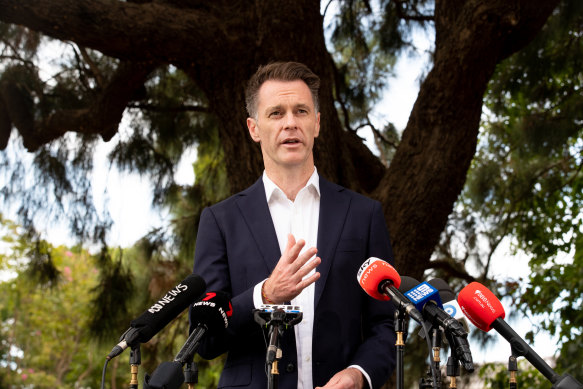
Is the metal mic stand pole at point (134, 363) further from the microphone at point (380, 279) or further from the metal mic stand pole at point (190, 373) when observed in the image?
the microphone at point (380, 279)

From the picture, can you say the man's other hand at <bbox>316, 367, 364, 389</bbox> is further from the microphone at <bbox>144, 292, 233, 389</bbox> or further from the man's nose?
the man's nose

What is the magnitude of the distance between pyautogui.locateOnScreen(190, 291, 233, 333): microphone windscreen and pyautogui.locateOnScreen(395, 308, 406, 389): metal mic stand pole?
0.41m

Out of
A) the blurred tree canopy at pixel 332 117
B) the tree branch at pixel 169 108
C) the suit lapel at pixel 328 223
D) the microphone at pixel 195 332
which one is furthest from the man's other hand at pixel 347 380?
the tree branch at pixel 169 108

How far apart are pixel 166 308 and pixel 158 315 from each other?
0.10ft

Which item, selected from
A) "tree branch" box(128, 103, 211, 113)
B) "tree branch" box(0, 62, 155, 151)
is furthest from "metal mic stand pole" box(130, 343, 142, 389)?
"tree branch" box(128, 103, 211, 113)

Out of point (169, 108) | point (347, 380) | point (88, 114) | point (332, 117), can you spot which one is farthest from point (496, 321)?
point (169, 108)

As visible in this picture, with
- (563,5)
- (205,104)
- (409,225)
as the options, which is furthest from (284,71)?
(205,104)

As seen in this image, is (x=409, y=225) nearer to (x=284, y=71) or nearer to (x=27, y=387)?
(x=284, y=71)

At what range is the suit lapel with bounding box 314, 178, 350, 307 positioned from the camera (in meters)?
2.12

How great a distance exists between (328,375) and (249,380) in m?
0.22

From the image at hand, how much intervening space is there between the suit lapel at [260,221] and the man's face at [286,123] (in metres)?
Result: 0.11

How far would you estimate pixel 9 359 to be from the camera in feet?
56.9

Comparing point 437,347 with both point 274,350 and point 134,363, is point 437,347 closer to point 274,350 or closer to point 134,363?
point 274,350

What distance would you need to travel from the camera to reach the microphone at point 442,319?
1.57m
